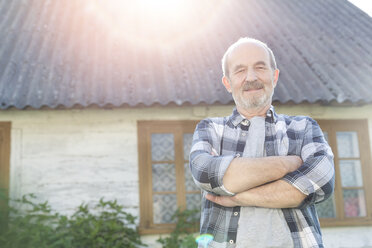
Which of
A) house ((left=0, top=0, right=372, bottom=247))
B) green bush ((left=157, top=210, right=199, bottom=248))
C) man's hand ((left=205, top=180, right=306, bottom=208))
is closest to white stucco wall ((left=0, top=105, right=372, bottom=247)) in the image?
house ((left=0, top=0, right=372, bottom=247))

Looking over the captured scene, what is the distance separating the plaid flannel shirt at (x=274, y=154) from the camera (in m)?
→ 1.74

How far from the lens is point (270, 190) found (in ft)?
5.86

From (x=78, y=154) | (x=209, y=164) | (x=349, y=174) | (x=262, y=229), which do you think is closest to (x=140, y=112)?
(x=78, y=154)

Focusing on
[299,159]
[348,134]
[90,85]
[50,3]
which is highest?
[50,3]

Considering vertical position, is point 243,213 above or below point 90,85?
below

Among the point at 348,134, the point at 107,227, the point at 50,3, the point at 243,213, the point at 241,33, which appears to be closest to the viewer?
the point at 243,213

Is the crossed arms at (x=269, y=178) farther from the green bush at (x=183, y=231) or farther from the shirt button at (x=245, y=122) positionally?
the green bush at (x=183, y=231)

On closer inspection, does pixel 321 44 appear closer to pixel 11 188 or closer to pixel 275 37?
pixel 275 37

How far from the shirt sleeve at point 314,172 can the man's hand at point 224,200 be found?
27cm

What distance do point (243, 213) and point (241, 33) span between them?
6005 millimetres

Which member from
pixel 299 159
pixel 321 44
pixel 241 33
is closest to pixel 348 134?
pixel 321 44

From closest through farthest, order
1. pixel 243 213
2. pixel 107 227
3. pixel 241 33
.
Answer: pixel 243 213, pixel 107 227, pixel 241 33

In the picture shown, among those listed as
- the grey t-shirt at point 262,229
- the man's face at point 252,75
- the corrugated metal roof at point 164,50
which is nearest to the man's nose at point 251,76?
the man's face at point 252,75

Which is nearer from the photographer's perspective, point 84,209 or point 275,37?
point 84,209
